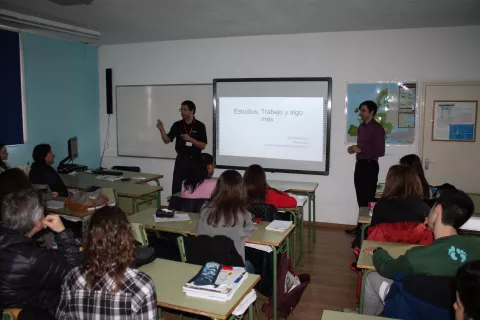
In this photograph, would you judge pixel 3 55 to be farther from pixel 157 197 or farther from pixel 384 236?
pixel 384 236

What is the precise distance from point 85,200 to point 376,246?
2.82m

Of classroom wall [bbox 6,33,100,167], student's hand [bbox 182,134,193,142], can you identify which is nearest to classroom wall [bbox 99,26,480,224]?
classroom wall [bbox 6,33,100,167]

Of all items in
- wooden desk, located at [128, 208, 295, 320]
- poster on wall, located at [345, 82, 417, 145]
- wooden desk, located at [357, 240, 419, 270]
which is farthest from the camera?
poster on wall, located at [345, 82, 417, 145]

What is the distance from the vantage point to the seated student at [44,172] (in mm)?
4762

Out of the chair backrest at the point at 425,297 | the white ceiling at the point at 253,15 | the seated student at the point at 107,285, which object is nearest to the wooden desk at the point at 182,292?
the seated student at the point at 107,285

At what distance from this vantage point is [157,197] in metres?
5.31

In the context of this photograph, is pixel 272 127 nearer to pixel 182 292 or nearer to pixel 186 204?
pixel 186 204

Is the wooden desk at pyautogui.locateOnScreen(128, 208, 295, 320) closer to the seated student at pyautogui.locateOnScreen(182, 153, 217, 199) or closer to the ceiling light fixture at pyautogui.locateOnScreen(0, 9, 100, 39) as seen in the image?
the seated student at pyautogui.locateOnScreen(182, 153, 217, 199)

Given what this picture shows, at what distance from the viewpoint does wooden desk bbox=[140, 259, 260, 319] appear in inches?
82.1

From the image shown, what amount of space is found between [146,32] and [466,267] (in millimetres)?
5710

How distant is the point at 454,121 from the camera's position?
221 inches

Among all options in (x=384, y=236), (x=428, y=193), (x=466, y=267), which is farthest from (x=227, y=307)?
(x=428, y=193)

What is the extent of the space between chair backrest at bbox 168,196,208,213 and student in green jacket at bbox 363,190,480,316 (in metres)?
1.92

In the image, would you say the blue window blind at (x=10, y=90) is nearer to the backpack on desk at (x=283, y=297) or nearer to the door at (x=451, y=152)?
the backpack on desk at (x=283, y=297)
